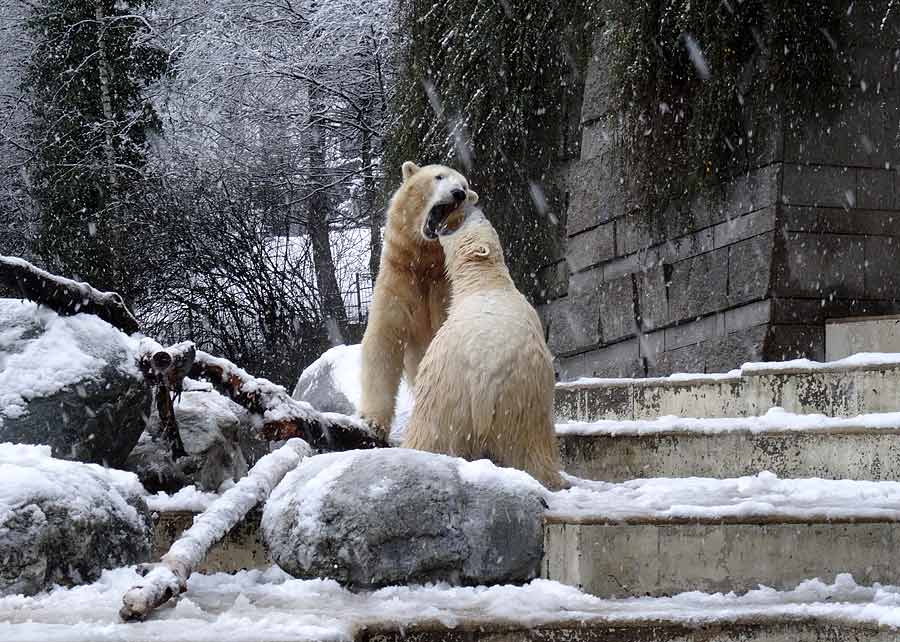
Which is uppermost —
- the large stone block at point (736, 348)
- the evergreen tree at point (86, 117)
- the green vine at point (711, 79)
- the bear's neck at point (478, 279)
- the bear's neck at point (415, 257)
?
the evergreen tree at point (86, 117)

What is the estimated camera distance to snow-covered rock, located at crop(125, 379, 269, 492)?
14.2ft

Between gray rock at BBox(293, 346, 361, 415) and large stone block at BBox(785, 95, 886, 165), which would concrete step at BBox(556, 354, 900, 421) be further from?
large stone block at BBox(785, 95, 886, 165)

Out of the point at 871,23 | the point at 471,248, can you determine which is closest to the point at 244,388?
the point at 471,248

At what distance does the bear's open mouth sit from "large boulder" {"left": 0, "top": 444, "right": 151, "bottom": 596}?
1673 millimetres

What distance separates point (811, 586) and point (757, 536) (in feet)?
0.59

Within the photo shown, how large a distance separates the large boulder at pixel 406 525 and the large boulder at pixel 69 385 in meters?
1.06

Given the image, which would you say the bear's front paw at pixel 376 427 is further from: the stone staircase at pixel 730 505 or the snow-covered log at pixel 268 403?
the stone staircase at pixel 730 505

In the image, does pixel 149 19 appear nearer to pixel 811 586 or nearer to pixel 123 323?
pixel 123 323

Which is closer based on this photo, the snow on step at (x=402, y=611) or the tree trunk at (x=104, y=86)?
the snow on step at (x=402, y=611)

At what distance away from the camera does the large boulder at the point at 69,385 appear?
3869mm

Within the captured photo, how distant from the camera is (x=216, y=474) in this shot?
445 cm

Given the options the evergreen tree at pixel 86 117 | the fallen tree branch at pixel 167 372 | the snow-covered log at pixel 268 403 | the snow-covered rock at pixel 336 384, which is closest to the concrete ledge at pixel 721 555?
the snow-covered log at pixel 268 403

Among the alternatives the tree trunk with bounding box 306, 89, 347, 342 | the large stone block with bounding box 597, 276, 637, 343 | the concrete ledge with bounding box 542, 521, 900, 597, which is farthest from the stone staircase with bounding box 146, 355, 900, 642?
the tree trunk with bounding box 306, 89, 347, 342

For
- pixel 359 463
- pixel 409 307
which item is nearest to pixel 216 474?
pixel 409 307
